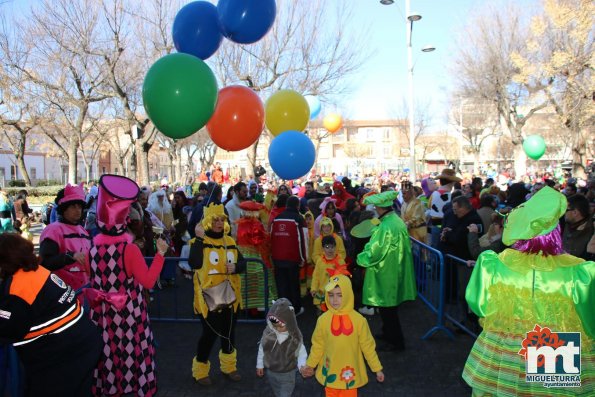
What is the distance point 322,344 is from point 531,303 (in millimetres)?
1447

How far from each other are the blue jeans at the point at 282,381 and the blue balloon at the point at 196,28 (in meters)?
4.72

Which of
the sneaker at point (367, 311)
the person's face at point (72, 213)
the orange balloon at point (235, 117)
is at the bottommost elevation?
the sneaker at point (367, 311)

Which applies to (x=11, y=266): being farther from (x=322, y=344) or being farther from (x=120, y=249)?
(x=322, y=344)

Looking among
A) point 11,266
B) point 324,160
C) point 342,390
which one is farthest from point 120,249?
point 324,160

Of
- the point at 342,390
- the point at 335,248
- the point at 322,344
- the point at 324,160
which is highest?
the point at 324,160

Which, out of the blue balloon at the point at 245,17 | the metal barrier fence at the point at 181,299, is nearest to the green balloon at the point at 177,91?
the blue balloon at the point at 245,17

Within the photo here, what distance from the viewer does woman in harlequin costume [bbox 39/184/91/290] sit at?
4.07 meters

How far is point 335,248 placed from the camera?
19.1 ft

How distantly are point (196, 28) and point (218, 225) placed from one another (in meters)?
3.33

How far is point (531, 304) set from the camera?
110 inches

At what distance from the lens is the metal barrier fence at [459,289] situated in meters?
5.50

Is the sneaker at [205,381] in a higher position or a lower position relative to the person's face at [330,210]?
lower

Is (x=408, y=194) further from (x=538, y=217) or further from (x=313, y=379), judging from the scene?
(x=538, y=217)

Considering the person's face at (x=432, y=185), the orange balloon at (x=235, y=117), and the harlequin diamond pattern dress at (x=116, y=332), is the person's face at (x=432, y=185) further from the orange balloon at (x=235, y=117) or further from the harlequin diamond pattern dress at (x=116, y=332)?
the harlequin diamond pattern dress at (x=116, y=332)
